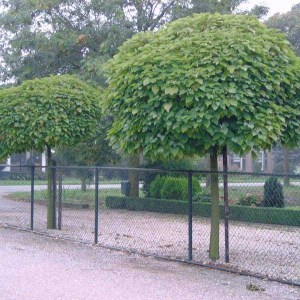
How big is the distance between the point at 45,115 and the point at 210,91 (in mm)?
6184

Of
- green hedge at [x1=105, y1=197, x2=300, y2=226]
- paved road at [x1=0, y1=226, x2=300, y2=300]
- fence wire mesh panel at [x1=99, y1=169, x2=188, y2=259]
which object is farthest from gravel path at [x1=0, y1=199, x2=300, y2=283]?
paved road at [x1=0, y1=226, x2=300, y2=300]

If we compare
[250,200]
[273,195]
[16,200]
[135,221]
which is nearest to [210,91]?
[273,195]

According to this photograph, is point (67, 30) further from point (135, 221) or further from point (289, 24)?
point (289, 24)

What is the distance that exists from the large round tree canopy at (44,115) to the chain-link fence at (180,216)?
893 millimetres

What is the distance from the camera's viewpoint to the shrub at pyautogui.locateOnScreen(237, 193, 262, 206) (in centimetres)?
1066

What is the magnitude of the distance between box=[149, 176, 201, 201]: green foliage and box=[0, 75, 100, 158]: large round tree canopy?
2687mm

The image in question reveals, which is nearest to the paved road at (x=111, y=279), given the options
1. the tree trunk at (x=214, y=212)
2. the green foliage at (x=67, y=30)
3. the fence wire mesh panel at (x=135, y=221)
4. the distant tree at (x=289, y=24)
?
the tree trunk at (x=214, y=212)

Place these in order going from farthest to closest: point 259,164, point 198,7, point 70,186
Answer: point 259,164
point 198,7
point 70,186

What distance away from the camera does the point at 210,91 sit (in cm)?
884

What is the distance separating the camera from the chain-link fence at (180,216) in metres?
10.3

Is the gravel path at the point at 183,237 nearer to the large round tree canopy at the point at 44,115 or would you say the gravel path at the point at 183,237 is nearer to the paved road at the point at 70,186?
the paved road at the point at 70,186

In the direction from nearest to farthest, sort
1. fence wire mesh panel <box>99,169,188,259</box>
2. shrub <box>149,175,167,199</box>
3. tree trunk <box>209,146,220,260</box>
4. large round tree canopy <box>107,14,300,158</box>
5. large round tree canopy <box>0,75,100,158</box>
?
1. large round tree canopy <box>107,14,300,158</box>
2. tree trunk <box>209,146,220,260</box>
3. fence wire mesh panel <box>99,169,188,259</box>
4. large round tree canopy <box>0,75,100,158</box>
5. shrub <box>149,175,167,199</box>

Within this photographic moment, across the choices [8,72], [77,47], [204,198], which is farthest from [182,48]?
[8,72]

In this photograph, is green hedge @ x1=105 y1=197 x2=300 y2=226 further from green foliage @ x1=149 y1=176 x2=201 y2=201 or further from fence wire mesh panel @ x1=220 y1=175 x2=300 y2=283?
green foliage @ x1=149 y1=176 x2=201 y2=201
